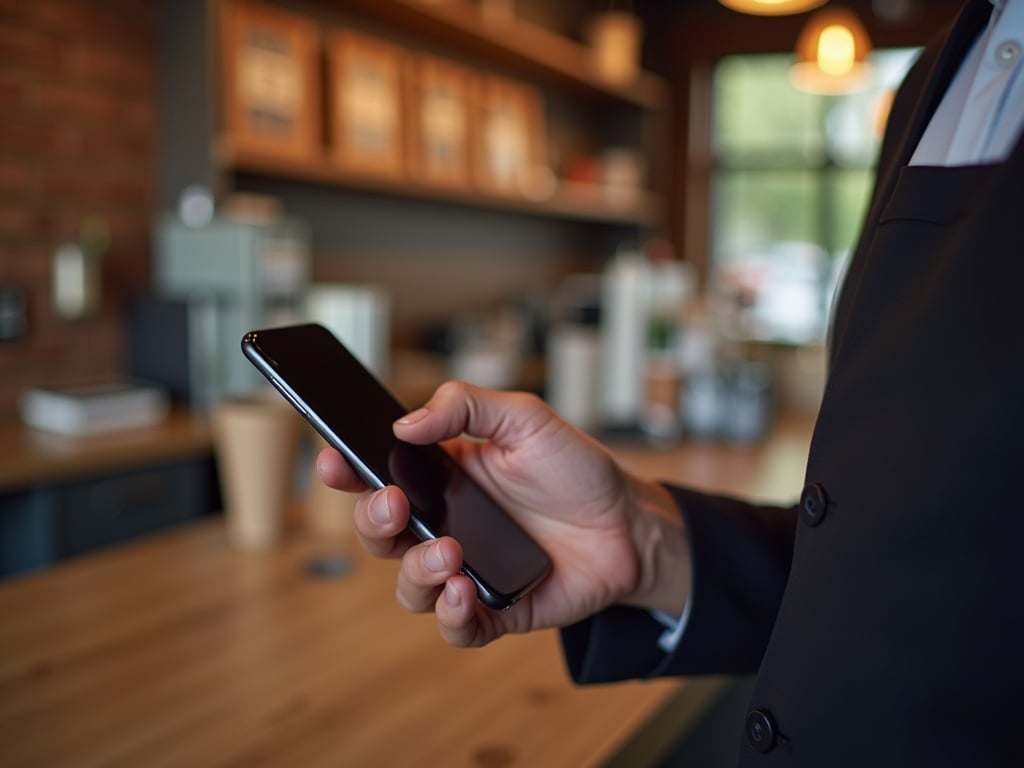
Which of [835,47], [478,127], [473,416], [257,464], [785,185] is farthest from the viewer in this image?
[785,185]

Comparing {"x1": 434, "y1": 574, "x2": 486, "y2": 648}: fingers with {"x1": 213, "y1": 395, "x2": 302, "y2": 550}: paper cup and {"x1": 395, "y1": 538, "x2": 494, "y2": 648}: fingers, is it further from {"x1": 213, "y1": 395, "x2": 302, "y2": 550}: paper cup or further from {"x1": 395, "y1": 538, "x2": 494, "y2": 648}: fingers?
{"x1": 213, "y1": 395, "x2": 302, "y2": 550}: paper cup

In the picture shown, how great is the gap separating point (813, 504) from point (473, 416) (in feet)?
0.97

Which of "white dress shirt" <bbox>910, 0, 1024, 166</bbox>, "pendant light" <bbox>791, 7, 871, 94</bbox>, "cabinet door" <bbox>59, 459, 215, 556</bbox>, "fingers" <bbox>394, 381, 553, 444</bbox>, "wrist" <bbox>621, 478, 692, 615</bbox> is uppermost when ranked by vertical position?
"pendant light" <bbox>791, 7, 871, 94</bbox>

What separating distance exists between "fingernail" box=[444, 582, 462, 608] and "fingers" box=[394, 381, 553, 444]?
123 mm

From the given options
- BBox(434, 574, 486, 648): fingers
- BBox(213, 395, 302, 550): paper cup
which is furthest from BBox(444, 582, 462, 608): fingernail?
BBox(213, 395, 302, 550): paper cup

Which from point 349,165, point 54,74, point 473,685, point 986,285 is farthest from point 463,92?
point 986,285

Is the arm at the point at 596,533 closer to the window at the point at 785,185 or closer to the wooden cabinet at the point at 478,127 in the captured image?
the wooden cabinet at the point at 478,127

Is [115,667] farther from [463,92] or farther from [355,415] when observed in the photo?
[463,92]

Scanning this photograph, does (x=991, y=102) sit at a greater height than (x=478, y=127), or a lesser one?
lesser

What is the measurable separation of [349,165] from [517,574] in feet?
8.24

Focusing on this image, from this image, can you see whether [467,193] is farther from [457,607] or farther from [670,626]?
[457,607]

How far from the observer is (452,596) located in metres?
0.71

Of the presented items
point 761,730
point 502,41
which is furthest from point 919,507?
point 502,41

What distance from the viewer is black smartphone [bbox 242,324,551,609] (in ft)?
2.38
